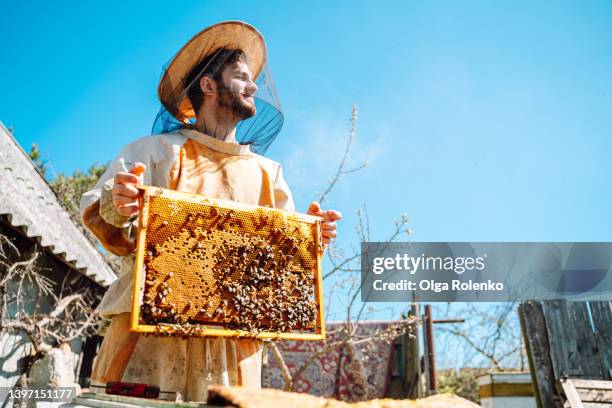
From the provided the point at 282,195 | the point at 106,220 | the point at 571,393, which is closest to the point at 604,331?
the point at 571,393

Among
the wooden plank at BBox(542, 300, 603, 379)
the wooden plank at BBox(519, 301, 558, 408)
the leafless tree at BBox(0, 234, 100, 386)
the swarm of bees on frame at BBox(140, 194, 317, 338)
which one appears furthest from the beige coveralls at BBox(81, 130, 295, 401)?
the leafless tree at BBox(0, 234, 100, 386)

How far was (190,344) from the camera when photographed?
1.84 meters

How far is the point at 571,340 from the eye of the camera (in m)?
4.86

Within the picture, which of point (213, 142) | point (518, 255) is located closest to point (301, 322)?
point (213, 142)

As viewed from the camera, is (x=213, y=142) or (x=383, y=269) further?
(x=383, y=269)

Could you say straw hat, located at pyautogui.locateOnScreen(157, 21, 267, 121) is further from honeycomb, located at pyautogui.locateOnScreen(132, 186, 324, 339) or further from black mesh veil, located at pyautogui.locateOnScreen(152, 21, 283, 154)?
honeycomb, located at pyautogui.locateOnScreen(132, 186, 324, 339)

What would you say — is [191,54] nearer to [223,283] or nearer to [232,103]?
[232,103]

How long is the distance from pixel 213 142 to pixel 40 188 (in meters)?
8.13

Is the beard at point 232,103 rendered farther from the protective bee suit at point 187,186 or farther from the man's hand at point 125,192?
the man's hand at point 125,192

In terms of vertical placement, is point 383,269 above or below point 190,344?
above

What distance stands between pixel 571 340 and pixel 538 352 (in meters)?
0.36

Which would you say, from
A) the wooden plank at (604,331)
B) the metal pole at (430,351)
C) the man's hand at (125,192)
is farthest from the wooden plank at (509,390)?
the man's hand at (125,192)

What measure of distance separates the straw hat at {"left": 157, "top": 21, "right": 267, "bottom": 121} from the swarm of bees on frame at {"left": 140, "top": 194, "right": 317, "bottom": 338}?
826 mm

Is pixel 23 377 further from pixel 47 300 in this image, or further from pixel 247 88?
pixel 247 88
